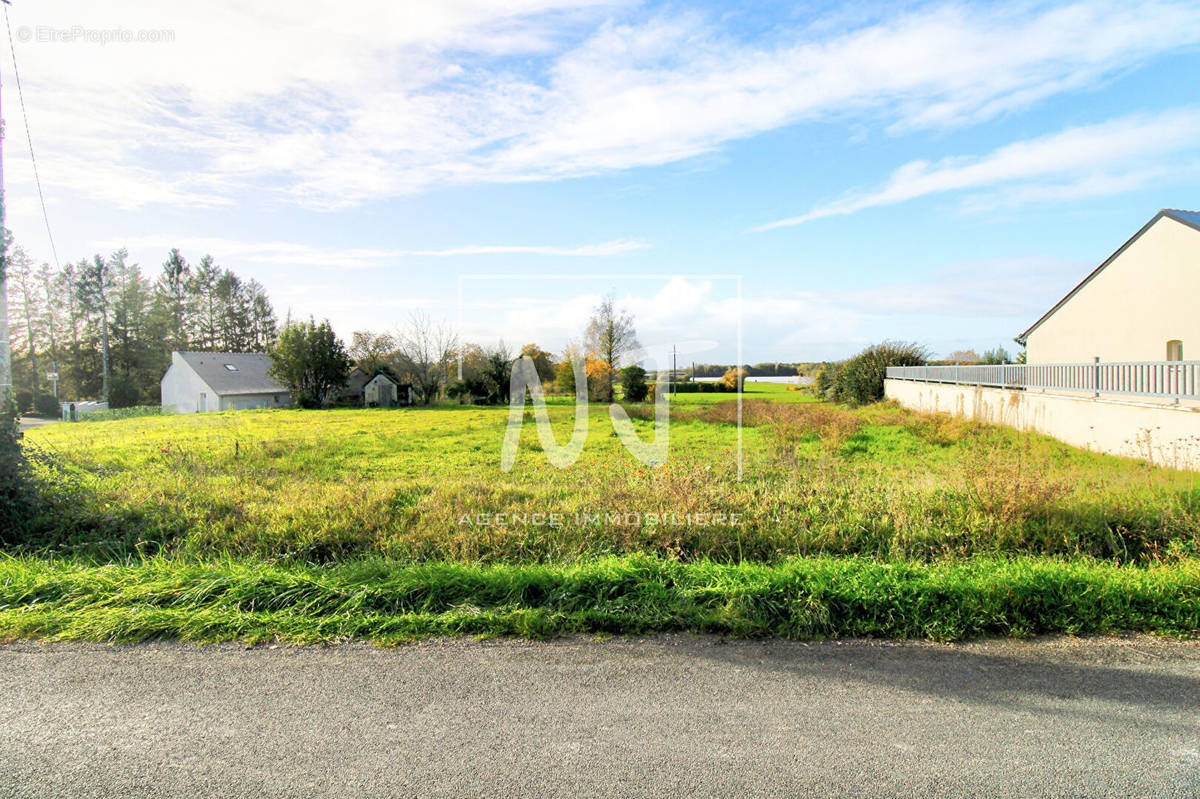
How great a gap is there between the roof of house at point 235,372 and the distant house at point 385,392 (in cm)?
549

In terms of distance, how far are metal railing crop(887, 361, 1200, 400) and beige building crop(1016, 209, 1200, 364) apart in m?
5.08

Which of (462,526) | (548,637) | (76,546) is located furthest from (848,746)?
(76,546)

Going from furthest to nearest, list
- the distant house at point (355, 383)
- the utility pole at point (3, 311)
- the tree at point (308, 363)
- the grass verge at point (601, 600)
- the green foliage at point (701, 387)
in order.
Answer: the distant house at point (355, 383), the tree at point (308, 363), the green foliage at point (701, 387), the utility pole at point (3, 311), the grass verge at point (601, 600)

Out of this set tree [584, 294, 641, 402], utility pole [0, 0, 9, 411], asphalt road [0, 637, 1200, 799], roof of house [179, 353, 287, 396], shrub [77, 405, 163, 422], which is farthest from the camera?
roof of house [179, 353, 287, 396]

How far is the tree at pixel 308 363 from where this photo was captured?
36938 millimetres

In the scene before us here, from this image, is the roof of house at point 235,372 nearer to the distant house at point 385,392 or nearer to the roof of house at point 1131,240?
the distant house at point 385,392

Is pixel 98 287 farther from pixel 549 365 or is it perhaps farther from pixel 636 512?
pixel 636 512

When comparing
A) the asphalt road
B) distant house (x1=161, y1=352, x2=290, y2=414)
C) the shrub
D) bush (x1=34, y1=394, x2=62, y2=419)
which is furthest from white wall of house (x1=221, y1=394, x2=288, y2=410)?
the asphalt road

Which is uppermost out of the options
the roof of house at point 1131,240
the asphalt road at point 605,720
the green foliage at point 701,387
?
the roof of house at point 1131,240

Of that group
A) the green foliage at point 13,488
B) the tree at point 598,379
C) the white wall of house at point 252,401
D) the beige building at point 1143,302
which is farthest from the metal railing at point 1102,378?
the white wall of house at point 252,401

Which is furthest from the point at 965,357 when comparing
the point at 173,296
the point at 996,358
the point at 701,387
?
the point at 173,296

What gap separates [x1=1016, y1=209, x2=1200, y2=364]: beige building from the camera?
18766 millimetres

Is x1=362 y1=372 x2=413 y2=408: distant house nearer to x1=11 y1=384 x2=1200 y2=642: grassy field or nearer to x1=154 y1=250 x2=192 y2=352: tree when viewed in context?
x1=154 y1=250 x2=192 y2=352: tree

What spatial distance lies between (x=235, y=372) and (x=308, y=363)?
15.8ft
